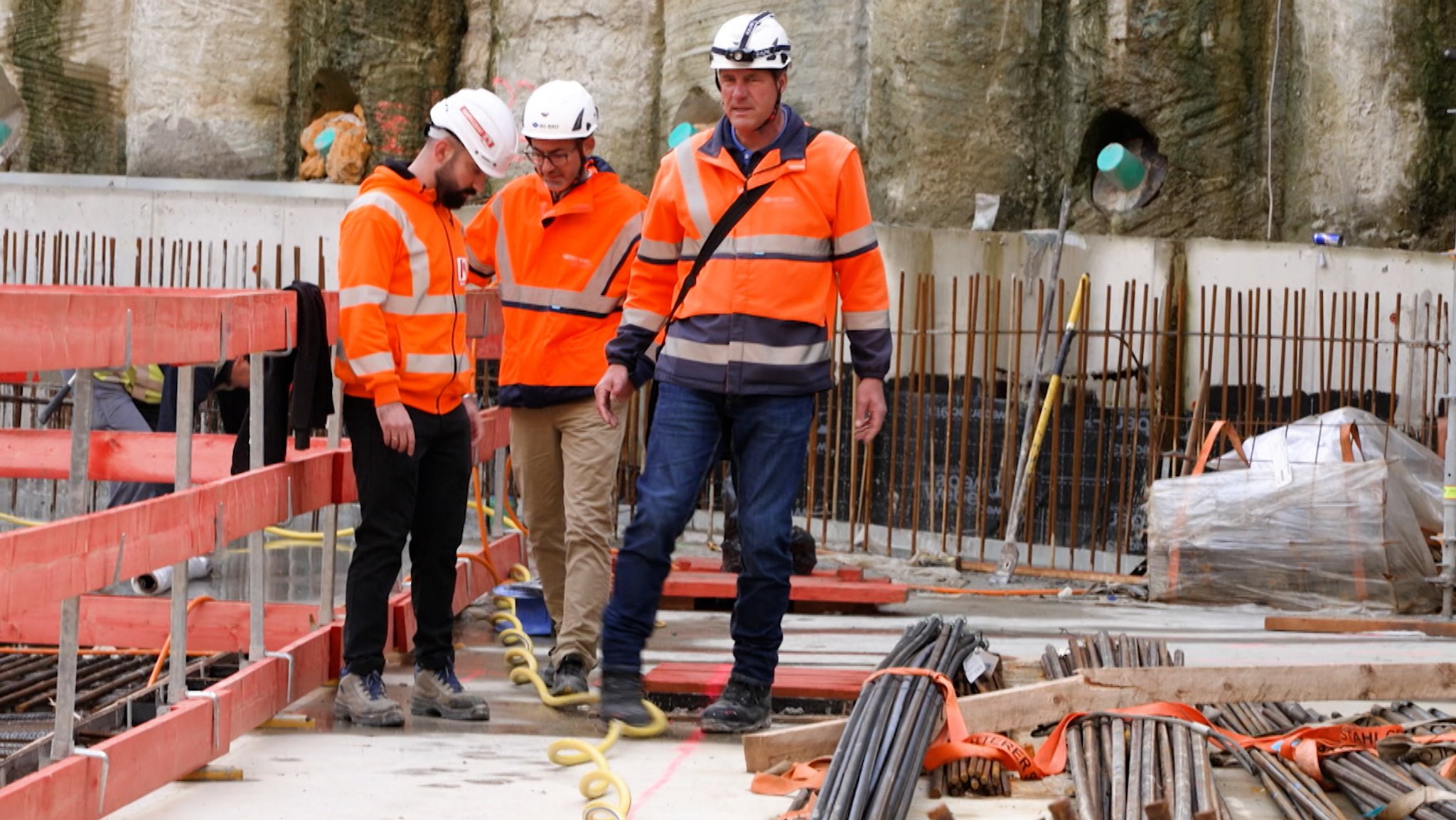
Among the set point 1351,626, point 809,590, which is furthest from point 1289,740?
point 809,590

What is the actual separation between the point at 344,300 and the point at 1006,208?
9.53m

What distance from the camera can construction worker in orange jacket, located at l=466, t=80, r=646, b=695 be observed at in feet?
19.7

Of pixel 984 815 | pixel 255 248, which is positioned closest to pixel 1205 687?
pixel 984 815

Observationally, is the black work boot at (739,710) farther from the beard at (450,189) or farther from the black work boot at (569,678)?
the beard at (450,189)

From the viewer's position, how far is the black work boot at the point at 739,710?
17.1 feet

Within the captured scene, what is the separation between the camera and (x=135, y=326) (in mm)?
4098

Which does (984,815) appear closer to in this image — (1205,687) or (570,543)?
(1205,687)

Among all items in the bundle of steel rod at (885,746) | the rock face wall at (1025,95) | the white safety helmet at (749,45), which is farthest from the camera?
the rock face wall at (1025,95)

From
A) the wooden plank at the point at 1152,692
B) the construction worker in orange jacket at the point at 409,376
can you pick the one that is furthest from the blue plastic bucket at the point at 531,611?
the wooden plank at the point at 1152,692

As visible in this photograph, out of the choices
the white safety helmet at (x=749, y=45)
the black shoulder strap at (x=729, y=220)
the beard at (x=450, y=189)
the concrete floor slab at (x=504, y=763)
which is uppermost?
the white safety helmet at (x=749, y=45)

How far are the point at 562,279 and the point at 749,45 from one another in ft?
4.48

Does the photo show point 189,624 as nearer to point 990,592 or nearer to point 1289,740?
point 1289,740

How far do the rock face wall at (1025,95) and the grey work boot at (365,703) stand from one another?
9444 mm

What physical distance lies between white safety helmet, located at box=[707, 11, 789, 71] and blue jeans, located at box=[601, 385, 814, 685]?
95 centimetres
